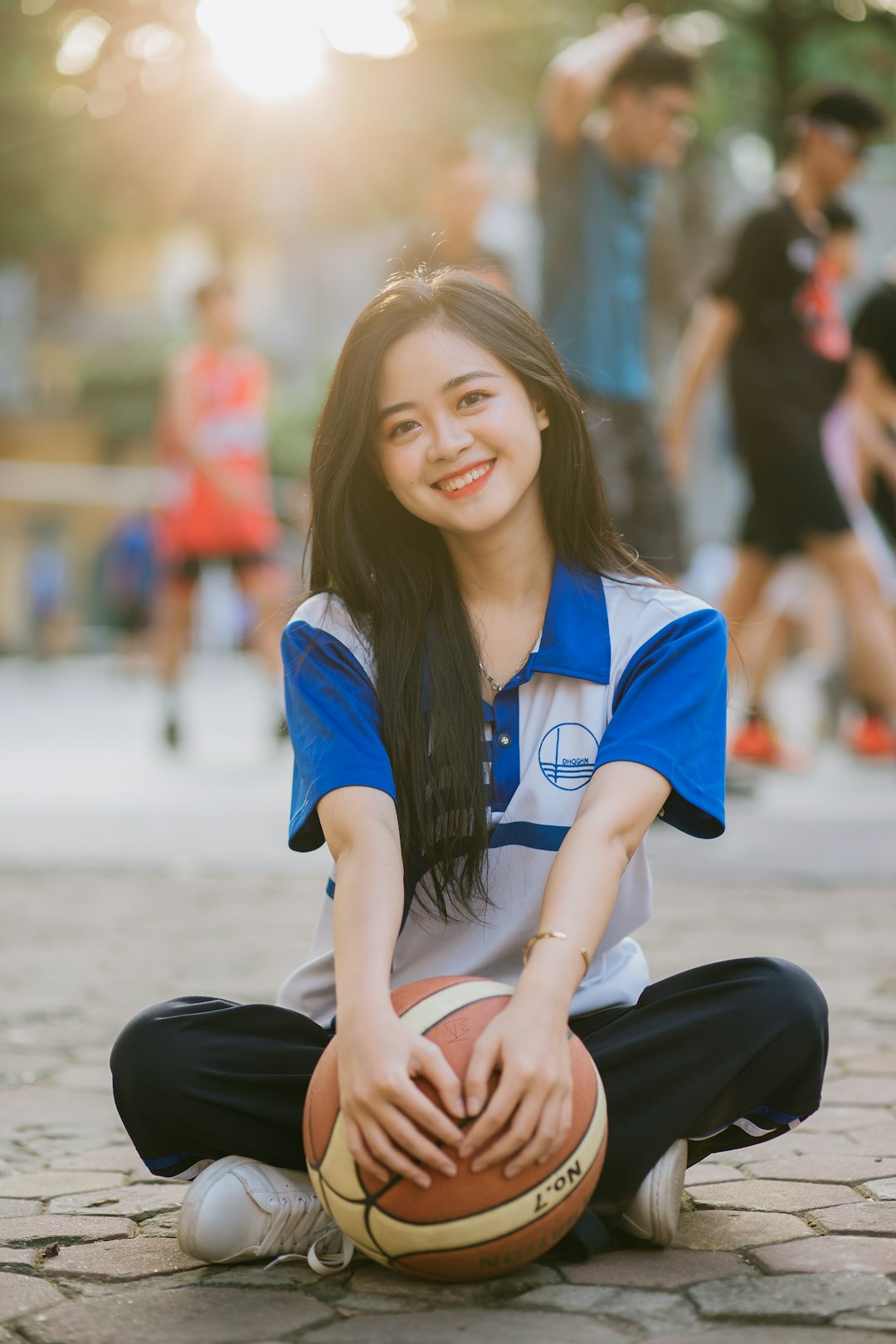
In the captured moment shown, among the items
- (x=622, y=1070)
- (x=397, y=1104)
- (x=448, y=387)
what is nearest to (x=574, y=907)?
(x=622, y=1070)

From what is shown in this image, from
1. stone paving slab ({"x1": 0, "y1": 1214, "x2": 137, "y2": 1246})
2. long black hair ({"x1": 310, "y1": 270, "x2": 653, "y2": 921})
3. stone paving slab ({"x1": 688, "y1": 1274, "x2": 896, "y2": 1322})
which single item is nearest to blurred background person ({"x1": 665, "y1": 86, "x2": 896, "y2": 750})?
long black hair ({"x1": 310, "y1": 270, "x2": 653, "y2": 921})

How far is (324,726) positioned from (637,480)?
3555mm

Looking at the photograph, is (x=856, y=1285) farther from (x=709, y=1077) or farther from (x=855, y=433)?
(x=855, y=433)

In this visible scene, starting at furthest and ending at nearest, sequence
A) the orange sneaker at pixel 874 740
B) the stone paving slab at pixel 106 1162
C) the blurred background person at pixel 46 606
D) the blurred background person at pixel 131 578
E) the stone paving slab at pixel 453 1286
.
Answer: the blurred background person at pixel 46 606, the blurred background person at pixel 131 578, the orange sneaker at pixel 874 740, the stone paving slab at pixel 106 1162, the stone paving slab at pixel 453 1286

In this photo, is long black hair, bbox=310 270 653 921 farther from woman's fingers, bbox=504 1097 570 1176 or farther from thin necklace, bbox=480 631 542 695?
woman's fingers, bbox=504 1097 570 1176

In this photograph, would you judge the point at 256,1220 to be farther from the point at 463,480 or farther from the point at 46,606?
the point at 46,606

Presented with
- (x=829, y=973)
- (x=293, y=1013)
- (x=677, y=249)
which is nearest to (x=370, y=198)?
(x=677, y=249)

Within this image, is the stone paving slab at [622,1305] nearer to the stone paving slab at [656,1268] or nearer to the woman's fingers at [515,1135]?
the stone paving slab at [656,1268]

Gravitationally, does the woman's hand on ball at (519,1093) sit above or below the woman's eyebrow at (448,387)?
below

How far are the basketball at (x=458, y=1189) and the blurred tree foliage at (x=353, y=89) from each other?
25.2 feet

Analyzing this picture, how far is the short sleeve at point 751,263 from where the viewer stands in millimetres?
6676

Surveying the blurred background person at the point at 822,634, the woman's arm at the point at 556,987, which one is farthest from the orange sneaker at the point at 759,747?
the woman's arm at the point at 556,987

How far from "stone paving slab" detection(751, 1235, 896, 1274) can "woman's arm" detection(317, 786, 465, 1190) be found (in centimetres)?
48

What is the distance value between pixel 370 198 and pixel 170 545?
9.03 metres
